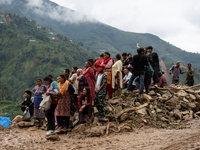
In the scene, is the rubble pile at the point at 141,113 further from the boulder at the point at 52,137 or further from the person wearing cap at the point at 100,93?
the boulder at the point at 52,137

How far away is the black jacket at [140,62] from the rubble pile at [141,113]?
1.11 m

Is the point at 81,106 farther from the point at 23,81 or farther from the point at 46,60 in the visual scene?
the point at 46,60

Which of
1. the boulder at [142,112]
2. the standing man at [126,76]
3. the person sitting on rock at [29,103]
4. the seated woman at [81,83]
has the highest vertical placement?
the standing man at [126,76]

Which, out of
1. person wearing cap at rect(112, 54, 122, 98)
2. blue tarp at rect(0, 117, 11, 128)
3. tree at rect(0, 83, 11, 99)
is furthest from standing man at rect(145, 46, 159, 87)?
tree at rect(0, 83, 11, 99)

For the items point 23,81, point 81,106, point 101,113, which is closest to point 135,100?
point 101,113

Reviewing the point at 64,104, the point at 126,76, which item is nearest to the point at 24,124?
the point at 64,104

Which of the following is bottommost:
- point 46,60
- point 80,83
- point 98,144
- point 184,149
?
point 98,144

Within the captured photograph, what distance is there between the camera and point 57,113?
5355mm

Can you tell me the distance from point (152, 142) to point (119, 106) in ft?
7.81

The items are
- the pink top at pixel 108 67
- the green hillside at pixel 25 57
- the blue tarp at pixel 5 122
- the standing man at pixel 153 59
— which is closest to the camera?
the blue tarp at pixel 5 122

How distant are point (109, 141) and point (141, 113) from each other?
6.67 feet

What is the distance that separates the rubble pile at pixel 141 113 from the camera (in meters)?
5.44

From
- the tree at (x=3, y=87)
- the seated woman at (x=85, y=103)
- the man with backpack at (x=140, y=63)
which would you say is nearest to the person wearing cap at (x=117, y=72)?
the man with backpack at (x=140, y=63)

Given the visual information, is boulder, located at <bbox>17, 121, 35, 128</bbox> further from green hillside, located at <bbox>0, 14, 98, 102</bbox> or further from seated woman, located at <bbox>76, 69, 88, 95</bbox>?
green hillside, located at <bbox>0, 14, 98, 102</bbox>
